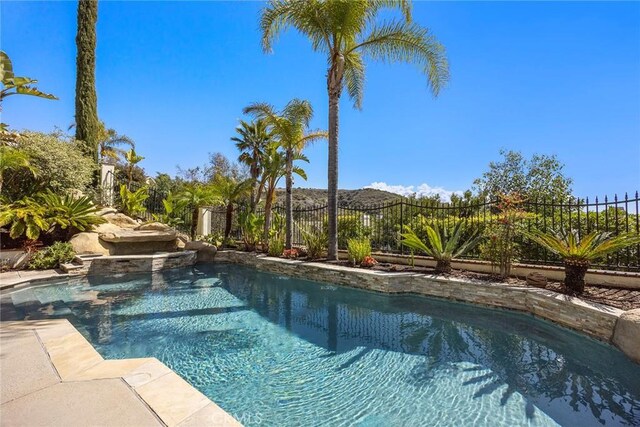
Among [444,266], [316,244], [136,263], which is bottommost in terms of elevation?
[136,263]

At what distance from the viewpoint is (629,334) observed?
3779 millimetres

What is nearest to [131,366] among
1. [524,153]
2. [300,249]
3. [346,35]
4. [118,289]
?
[118,289]

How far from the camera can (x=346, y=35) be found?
8.47 metres

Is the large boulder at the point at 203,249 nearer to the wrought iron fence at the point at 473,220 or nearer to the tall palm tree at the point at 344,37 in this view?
the wrought iron fence at the point at 473,220

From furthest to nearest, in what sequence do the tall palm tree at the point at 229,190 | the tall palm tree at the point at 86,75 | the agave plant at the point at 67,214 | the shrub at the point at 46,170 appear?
the tall palm tree at the point at 86,75, the tall palm tree at the point at 229,190, the shrub at the point at 46,170, the agave plant at the point at 67,214

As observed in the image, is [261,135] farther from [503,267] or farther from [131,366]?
[131,366]

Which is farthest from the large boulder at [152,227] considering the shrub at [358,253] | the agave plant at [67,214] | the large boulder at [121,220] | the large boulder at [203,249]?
the shrub at [358,253]

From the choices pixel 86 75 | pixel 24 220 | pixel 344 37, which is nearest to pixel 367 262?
pixel 344 37

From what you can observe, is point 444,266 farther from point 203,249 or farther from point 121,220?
point 121,220

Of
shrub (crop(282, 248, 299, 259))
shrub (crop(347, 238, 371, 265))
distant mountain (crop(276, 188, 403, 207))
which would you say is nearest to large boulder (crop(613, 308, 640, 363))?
shrub (crop(347, 238, 371, 265))

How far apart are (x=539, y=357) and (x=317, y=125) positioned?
1020cm

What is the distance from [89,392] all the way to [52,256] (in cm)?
847

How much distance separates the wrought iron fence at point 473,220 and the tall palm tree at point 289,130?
Result: 1307mm

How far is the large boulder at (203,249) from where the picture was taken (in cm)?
1171
